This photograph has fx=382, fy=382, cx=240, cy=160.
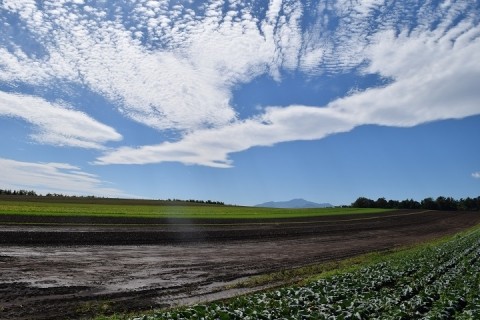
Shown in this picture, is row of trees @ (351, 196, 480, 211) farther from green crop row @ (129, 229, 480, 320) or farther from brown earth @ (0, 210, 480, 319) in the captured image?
green crop row @ (129, 229, 480, 320)

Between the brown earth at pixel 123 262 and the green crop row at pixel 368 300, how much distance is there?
321cm

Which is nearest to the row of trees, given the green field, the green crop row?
the green field

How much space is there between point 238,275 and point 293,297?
21.9 feet

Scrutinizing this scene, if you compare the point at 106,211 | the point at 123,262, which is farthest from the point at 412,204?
the point at 123,262

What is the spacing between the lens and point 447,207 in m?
146

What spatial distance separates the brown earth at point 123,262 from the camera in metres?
13.2

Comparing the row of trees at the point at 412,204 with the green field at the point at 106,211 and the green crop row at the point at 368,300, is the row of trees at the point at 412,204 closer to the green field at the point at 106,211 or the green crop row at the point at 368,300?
the green field at the point at 106,211

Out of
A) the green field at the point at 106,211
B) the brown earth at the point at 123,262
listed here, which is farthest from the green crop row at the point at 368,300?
the green field at the point at 106,211

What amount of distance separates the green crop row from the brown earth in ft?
10.5

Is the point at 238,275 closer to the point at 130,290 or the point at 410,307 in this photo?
the point at 130,290

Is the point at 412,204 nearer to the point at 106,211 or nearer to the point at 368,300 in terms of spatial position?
the point at 106,211

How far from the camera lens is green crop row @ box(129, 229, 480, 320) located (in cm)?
1073

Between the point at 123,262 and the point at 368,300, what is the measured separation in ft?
43.1

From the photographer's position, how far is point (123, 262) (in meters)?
20.6
